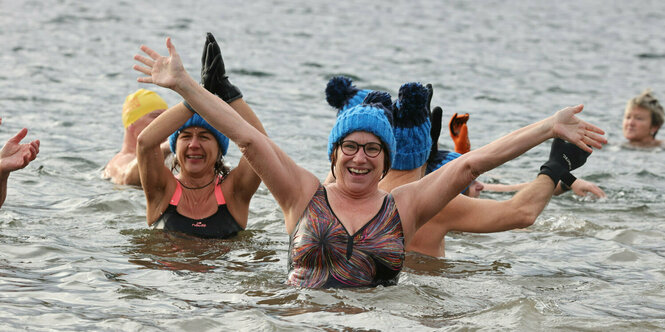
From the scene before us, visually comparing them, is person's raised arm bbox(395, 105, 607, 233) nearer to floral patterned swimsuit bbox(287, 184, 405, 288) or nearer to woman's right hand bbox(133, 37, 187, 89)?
floral patterned swimsuit bbox(287, 184, 405, 288)

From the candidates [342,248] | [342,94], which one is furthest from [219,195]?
[342,248]

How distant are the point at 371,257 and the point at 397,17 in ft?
78.3

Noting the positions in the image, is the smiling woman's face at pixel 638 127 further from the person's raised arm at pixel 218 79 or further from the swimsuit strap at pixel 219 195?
the person's raised arm at pixel 218 79

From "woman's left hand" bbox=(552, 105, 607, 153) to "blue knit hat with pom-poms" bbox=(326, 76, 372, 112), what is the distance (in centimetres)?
182

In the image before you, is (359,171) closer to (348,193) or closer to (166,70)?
(348,193)

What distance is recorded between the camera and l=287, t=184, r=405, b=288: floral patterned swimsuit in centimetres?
548

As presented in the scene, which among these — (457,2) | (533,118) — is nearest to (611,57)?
(533,118)

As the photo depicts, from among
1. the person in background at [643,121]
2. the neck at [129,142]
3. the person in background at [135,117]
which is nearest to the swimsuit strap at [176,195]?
the person in background at [135,117]

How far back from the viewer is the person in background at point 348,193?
17.3ft

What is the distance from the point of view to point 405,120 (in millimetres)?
6145

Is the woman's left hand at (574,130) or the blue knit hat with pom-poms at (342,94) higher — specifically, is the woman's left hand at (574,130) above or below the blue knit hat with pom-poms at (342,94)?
below

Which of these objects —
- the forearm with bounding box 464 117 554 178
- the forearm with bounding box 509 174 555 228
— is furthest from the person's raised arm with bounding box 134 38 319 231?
the forearm with bounding box 509 174 555 228

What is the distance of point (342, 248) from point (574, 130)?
1543 mm

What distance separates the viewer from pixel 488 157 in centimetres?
521
